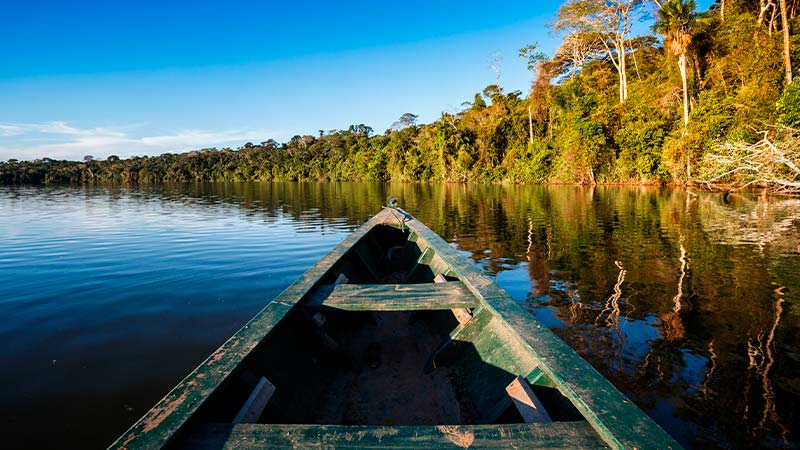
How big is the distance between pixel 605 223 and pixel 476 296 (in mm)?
11247

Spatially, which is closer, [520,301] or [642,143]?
[520,301]

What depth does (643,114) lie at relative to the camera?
28422mm

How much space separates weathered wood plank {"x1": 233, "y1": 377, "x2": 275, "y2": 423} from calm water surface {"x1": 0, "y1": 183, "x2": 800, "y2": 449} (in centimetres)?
164

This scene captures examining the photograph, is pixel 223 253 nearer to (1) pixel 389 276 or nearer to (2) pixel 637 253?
(1) pixel 389 276

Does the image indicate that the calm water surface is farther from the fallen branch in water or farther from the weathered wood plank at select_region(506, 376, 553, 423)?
the fallen branch in water

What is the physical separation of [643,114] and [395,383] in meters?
32.8

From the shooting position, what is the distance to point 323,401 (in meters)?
2.79

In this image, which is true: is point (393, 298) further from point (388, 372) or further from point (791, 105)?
point (791, 105)

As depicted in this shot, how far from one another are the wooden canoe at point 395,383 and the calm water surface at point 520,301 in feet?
4.53

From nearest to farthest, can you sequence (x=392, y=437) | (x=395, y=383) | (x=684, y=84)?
(x=392, y=437)
(x=395, y=383)
(x=684, y=84)

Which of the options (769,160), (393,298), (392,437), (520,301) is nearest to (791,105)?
(769,160)

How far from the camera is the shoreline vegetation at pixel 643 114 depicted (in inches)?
730

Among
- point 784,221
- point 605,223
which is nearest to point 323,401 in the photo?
point 605,223

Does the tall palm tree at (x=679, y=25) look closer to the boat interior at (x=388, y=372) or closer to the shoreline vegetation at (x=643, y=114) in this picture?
the shoreline vegetation at (x=643, y=114)
